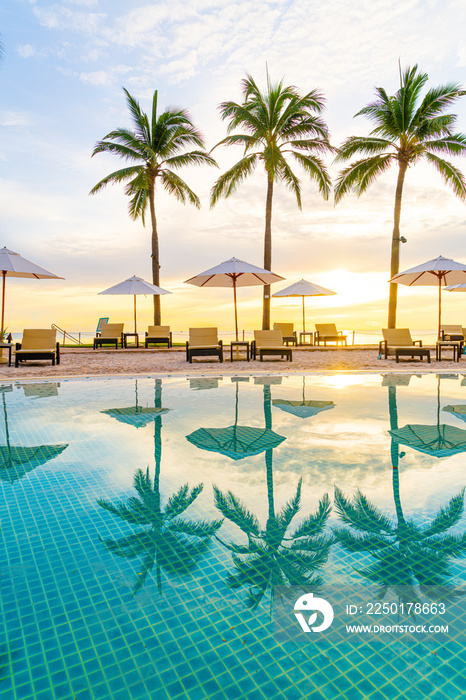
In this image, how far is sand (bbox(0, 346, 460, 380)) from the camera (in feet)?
34.8

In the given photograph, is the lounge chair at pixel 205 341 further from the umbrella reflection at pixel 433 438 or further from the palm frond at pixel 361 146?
the palm frond at pixel 361 146

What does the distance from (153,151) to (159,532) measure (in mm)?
19495

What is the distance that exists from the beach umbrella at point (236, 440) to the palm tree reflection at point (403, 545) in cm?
146

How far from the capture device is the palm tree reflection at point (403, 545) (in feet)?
7.54

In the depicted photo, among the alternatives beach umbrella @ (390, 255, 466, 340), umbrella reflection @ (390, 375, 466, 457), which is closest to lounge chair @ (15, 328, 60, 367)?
umbrella reflection @ (390, 375, 466, 457)

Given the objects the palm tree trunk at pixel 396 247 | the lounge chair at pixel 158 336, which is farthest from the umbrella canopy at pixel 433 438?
the lounge chair at pixel 158 336

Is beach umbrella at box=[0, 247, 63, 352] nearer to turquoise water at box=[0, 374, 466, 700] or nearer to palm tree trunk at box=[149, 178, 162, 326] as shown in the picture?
palm tree trunk at box=[149, 178, 162, 326]

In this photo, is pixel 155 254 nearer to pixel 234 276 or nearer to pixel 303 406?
pixel 234 276

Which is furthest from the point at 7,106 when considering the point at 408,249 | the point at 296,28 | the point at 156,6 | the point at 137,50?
the point at 408,249

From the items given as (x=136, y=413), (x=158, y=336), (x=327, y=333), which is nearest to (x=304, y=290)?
(x=327, y=333)

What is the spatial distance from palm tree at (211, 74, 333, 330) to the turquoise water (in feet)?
39.6

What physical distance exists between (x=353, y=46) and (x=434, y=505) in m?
12.7

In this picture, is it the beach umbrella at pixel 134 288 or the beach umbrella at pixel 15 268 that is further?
the beach umbrella at pixel 134 288

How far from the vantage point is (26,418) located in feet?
20.4
